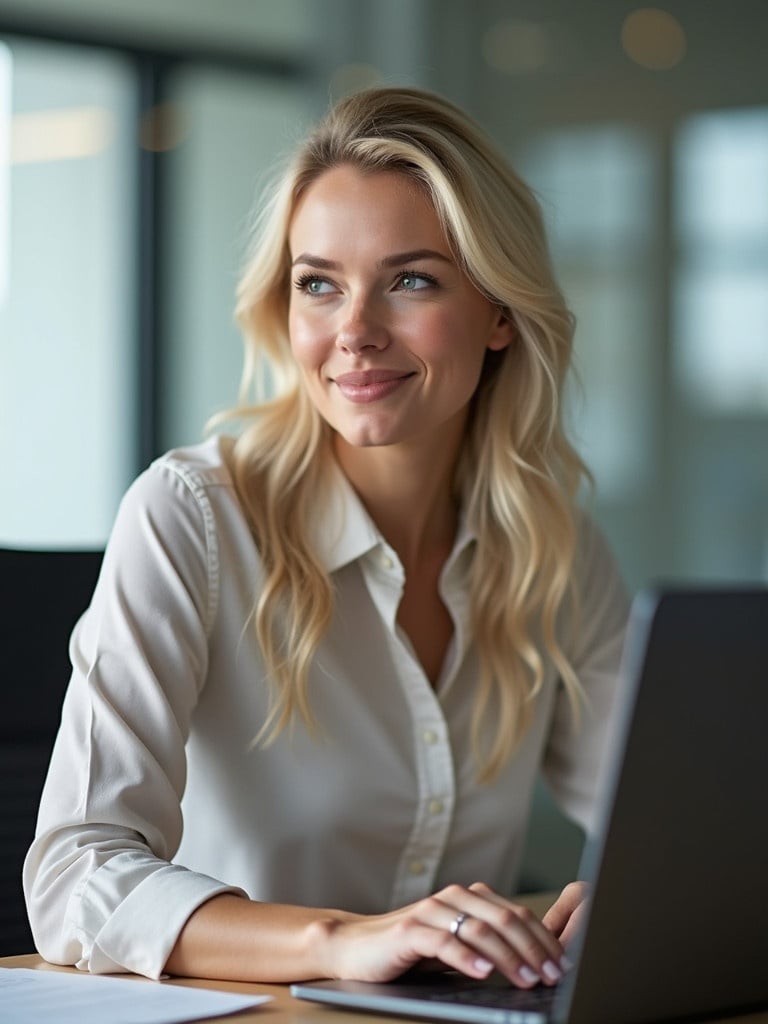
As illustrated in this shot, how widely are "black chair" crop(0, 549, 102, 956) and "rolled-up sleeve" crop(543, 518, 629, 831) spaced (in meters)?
0.70

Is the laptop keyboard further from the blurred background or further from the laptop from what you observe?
the blurred background

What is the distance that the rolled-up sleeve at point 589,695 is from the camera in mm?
2033

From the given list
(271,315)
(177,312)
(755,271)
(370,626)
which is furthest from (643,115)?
(370,626)

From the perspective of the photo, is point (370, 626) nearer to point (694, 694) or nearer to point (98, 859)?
point (98, 859)

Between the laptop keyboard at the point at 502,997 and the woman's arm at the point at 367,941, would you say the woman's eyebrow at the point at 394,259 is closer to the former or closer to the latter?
the woman's arm at the point at 367,941

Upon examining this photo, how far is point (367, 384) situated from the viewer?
1.77 m

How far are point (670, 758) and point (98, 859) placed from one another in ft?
2.15

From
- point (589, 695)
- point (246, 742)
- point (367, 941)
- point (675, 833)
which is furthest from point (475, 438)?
point (675, 833)

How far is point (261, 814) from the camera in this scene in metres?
1.72

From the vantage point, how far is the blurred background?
3801 millimetres

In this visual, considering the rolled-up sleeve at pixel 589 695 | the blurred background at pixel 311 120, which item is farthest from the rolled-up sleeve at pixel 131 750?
the blurred background at pixel 311 120

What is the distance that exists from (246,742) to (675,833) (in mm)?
843

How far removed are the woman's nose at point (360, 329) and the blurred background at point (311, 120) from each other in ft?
6.22

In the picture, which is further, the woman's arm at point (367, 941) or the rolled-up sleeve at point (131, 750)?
the rolled-up sleeve at point (131, 750)
